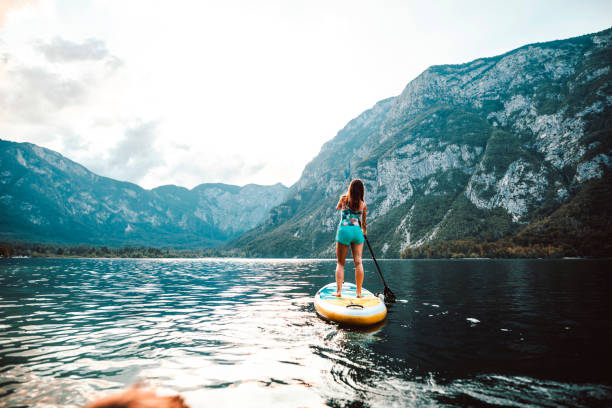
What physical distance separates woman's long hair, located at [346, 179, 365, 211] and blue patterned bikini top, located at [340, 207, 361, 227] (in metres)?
0.19

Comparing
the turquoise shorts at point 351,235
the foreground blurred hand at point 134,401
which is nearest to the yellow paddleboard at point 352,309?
the turquoise shorts at point 351,235

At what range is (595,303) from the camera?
1537 centimetres

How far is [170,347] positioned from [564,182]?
787 feet

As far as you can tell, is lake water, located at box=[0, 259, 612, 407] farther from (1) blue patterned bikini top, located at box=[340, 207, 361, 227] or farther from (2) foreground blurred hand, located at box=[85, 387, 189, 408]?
(1) blue patterned bikini top, located at box=[340, 207, 361, 227]

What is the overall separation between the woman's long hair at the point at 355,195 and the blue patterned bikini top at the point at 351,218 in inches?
7.7

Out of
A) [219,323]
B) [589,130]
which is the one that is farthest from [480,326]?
[589,130]

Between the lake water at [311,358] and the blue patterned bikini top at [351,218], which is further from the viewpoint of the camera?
the blue patterned bikini top at [351,218]

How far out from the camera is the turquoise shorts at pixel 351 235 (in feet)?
38.5

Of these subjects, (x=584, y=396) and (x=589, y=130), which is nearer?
(x=584, y=396)

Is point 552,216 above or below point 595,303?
above

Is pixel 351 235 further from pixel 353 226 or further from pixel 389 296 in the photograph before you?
pixel 389 296

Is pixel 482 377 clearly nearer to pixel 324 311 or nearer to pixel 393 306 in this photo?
pixel 324 311

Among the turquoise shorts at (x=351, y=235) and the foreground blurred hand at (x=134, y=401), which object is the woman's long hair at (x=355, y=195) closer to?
the turquoise shorts at (x=351, y=235)

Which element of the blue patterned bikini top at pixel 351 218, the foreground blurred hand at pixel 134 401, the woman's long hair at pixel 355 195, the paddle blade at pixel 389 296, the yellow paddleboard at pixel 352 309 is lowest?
Answer: the paddle blade at pixel 389 296
